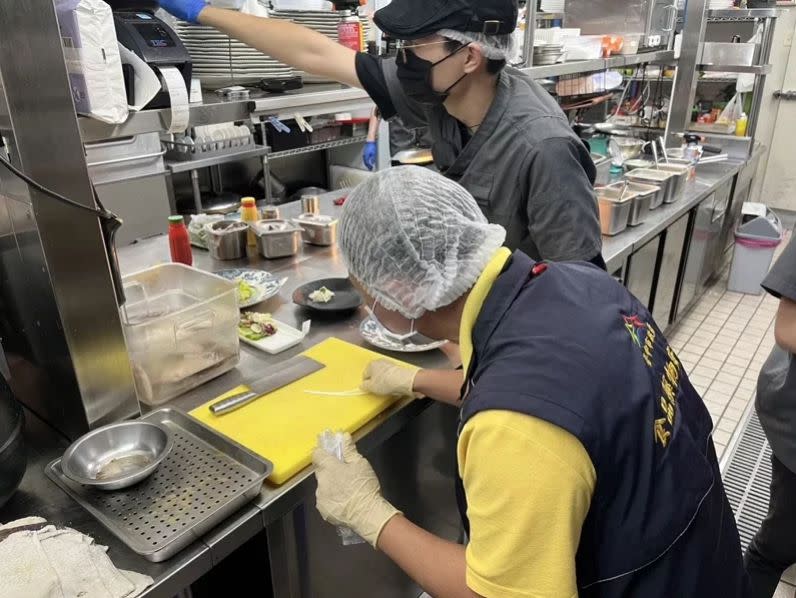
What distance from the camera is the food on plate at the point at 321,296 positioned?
6.28ft

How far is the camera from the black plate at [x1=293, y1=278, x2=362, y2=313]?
1.87 m

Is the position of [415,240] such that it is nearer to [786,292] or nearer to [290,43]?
[786,292]

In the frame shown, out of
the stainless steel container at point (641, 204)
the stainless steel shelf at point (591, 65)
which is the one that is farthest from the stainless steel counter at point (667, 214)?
the stainless steel shelf at point (591, 65)

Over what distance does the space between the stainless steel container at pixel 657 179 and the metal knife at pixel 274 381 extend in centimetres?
241

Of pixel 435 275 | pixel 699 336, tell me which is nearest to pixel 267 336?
pixel 435 275

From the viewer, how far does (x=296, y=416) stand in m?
1.38

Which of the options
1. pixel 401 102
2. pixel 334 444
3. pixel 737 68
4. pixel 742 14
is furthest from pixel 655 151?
pixel 334 444

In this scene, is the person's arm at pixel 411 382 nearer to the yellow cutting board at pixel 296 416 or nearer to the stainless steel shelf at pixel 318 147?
the yellow cutting board at pixel 296 416

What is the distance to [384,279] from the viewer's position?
43.4 inches

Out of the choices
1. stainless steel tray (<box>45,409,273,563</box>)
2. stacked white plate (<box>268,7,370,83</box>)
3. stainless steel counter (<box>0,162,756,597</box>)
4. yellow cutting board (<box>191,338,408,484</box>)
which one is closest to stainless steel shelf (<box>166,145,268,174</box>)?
stainless steel counter (<box>0,162,756,597</box>)

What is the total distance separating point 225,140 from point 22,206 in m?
3.05

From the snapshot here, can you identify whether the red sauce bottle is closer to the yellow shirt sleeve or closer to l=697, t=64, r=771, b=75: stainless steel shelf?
the yellow shirt sleeve

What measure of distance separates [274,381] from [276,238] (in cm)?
90

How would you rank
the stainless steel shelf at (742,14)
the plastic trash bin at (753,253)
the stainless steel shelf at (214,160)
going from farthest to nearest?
the plastic trash bin at (753,253) → the stainless steel shelf at (742,14) → the stainless steel shelf at (214,160)
